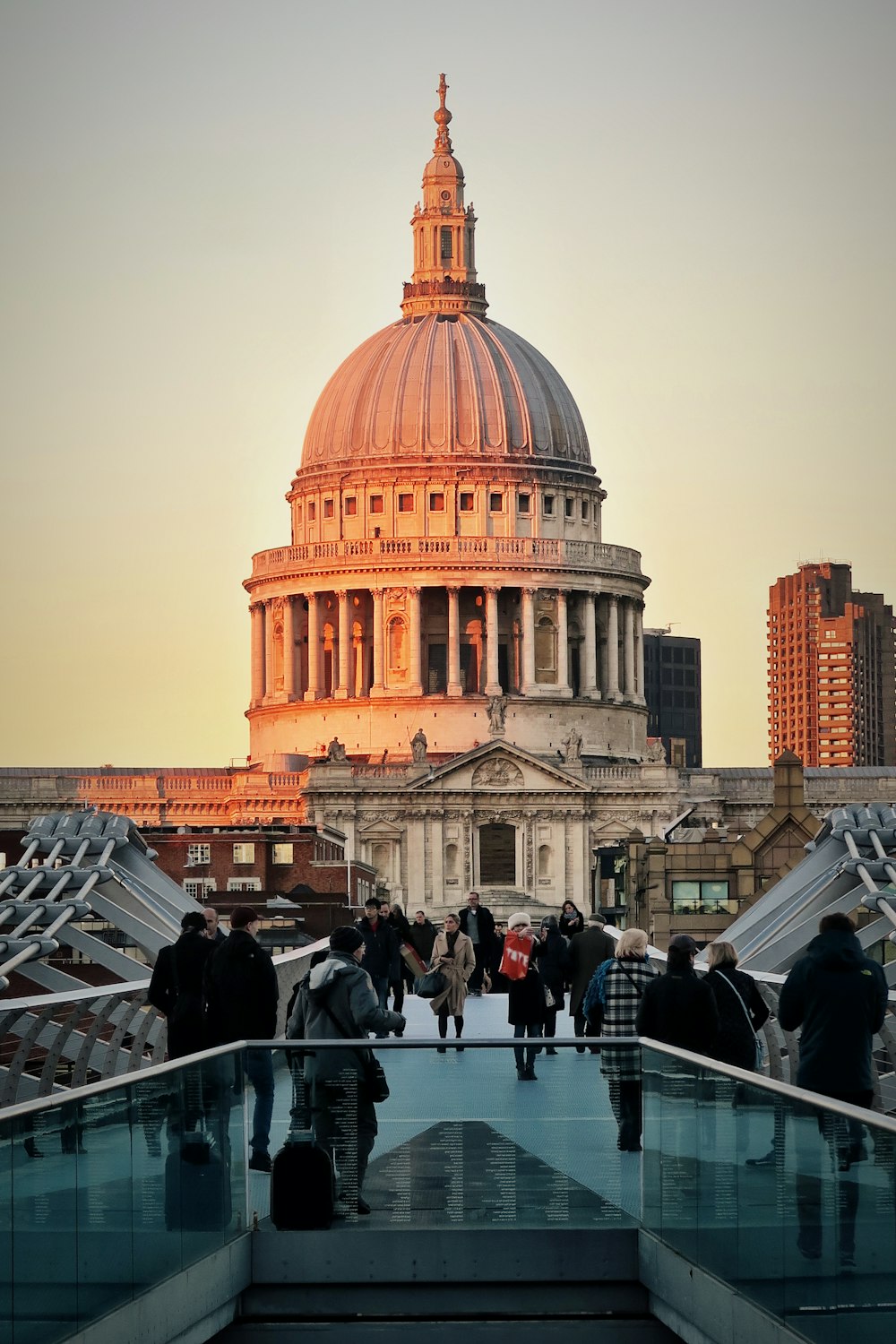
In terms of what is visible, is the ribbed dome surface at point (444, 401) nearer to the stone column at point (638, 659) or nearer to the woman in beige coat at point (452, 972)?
the stone column at point (638, 659)

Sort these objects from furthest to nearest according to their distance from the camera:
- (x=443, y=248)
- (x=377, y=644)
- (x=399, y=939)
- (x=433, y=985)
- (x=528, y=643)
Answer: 1. (x=443, y=248)
2. (x=528, y=643)
3. (x=377, y=644)
4. (x=399, y=939)
5. (x=433, y=985)

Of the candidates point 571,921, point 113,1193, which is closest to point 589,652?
point 571,921

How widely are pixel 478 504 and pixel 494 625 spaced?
27.1 ft

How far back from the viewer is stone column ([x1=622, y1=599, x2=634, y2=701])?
502ft

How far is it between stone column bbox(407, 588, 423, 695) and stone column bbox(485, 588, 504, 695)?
345 centimetres

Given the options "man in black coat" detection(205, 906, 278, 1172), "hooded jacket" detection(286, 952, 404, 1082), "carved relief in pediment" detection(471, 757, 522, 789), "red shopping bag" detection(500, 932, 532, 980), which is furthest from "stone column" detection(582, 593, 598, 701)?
"hooded jacket" detection(286, 952, 404, 1082)

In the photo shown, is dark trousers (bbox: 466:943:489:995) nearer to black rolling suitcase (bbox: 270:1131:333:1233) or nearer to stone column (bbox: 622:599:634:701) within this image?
black rolling suitcase (bbox: 270:1131:333:1233)

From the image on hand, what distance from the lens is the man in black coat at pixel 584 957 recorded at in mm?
31500

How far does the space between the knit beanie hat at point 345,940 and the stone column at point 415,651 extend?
125801 millimetres

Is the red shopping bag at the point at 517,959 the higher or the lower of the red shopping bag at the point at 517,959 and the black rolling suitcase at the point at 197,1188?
the higher

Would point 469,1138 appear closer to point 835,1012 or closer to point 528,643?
point 835,1012

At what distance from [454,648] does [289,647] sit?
394 inches

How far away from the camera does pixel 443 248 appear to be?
162 m

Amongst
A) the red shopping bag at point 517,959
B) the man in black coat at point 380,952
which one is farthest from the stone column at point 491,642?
the red shopping bag at point 517,959
